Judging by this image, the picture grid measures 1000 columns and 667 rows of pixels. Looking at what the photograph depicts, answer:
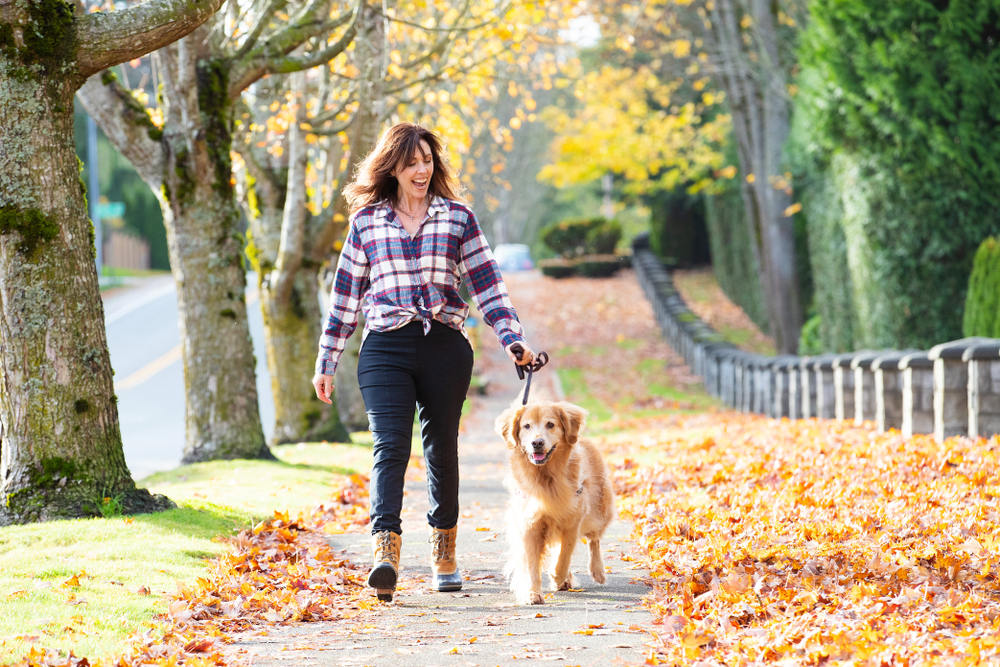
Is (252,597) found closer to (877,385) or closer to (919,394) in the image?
(919,394)

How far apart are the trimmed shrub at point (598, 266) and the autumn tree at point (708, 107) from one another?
8.94 m

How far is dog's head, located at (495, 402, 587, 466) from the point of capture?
19.0ft

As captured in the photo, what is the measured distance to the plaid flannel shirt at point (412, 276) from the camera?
595 centimetres

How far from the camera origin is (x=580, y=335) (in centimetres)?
3212

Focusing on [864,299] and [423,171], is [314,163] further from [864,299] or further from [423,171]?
[423,171]

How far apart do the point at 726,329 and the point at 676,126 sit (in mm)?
5615

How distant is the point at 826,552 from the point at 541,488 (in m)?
1.54

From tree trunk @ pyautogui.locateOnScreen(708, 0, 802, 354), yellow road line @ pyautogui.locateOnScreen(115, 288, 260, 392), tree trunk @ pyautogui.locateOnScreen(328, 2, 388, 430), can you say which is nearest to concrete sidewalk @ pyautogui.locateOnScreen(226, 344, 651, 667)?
tree trunk @ pyautogui.locateOnScreen(328, 2, 388, 430)

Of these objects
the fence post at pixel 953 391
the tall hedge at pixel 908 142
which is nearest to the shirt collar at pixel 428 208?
the fence post at pixel 953 391

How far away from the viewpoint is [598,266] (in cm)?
4344

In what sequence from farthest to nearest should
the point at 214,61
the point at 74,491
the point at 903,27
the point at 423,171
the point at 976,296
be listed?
the point at 903,27, the point at 976,296, the point at 214,61, the point at 74,491, the point at 423,171

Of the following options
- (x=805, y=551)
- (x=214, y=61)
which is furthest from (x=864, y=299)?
(x=805, y=551)

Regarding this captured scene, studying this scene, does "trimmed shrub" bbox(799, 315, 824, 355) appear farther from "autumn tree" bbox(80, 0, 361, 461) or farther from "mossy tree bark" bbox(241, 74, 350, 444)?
"autumn tree" bbox(80, 0, 361, 461)

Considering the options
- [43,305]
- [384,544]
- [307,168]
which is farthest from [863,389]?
[43,305]
